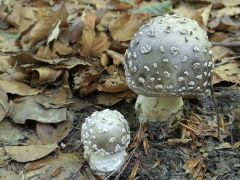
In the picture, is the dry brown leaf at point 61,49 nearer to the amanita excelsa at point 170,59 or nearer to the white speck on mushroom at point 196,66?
the amanita excelsa at point 170,59

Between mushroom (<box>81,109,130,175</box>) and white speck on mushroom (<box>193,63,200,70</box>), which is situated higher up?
white speck on mushroom (<box>193,63,200,70</box>)

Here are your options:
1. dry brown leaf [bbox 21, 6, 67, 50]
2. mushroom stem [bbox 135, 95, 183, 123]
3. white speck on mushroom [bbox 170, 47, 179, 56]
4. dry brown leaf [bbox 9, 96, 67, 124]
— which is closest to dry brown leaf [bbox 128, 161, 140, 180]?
mushroom stem [bbox 135, 95, 183, 123]

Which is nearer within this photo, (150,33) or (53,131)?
(150,33)

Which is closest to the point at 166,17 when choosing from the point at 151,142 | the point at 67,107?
the point at 151,142

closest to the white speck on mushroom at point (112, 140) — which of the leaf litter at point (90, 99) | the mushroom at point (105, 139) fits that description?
the mushroom at point (105, 139)

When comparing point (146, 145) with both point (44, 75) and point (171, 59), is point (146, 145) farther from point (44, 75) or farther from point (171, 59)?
point (44, 75)

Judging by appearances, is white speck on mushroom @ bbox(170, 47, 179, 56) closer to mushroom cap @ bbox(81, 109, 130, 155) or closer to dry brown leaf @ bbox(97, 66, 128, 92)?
mushroom cap @ bbox(81, 109, 130, 155)

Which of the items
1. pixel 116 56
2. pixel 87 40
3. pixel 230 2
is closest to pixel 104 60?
pixel 116 56
